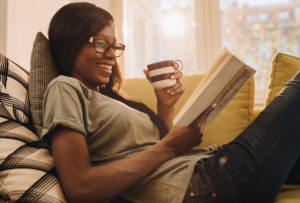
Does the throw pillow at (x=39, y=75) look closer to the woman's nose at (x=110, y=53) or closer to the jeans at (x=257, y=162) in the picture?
the woman's nose at (x=110, y=53)

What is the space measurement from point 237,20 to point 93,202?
1.98 meters

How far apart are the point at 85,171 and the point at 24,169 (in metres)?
0.17

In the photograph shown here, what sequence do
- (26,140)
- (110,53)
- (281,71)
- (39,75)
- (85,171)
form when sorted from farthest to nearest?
(281,71), (110,53), (39,75), (26,140), (85,171)

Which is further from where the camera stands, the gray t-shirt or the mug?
the mug

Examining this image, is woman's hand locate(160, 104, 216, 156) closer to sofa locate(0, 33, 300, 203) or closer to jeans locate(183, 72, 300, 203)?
jeans locate(183, 72, 300, 203)

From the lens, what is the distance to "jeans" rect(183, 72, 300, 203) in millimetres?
722

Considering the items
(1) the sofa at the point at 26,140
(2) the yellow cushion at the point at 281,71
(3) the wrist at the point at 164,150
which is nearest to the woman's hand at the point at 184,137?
(3) the wrist at the point at 164,150

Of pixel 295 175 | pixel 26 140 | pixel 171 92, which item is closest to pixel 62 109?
pixel 26 140

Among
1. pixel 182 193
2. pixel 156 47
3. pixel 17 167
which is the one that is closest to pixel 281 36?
pixel 156 47

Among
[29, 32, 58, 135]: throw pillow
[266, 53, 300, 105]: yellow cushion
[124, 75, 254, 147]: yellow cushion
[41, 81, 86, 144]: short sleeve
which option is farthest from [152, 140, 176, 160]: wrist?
[266, 53, 300, 105]: yellow cushion

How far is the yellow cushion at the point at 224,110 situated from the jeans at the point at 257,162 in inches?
20.8

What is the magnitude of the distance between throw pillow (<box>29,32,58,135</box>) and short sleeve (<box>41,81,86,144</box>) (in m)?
0.08

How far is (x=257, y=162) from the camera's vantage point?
738 millimetres

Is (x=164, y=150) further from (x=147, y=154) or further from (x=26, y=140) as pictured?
(x=26, y=140)
